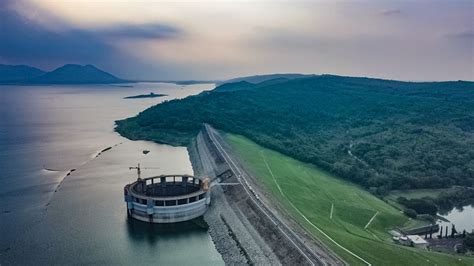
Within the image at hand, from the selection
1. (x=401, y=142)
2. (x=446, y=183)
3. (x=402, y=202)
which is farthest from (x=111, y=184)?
(x=401, y=142)

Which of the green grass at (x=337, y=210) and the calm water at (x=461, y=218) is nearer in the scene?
the green grass at (x=337, y=210)

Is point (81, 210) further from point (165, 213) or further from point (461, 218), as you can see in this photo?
point (461, 218)

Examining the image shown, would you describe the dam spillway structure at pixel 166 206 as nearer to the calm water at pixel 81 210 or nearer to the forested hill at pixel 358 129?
the calm water at pixel 81 210

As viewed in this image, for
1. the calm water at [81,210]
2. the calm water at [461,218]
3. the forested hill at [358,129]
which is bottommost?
the calm water at [461,218]

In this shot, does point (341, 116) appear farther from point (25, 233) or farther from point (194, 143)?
point (25, 233)

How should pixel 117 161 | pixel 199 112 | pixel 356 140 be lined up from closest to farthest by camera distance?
pixel 117 161 → pixel 356 140 → pixel 199 112

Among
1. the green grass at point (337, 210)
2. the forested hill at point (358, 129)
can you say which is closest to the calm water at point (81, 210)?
the green grass at point (337, 210)

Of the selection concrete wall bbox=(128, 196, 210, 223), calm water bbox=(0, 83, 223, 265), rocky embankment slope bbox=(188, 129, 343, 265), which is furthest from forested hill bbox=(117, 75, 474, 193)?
concrete wall bbox=(128, 196, 210, 223)
